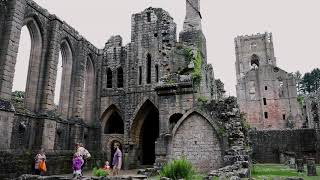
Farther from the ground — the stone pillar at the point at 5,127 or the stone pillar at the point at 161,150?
the stone pillar at the point at 5,127

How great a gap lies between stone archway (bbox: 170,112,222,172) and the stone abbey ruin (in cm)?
4

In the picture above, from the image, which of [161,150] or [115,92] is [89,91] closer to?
[115,92]

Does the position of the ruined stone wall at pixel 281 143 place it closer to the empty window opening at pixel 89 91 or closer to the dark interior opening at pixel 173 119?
the dark interior opening at pixel 173 119

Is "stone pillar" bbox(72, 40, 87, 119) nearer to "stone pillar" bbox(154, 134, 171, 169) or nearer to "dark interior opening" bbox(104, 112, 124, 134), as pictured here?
"dark interior opening" bbox(104, 112, 124, 134)

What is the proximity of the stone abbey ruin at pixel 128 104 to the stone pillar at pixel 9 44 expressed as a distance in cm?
5

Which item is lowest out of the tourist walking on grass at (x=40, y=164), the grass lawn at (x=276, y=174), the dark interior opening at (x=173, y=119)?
the grass lawn at (x=276, y=174)

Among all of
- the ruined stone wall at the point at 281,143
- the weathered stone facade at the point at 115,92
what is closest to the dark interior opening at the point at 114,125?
the weathered stone facade at the point at 115,92

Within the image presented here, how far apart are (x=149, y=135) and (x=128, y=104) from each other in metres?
3.42

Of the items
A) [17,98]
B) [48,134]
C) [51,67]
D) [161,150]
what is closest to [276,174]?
[161,150]

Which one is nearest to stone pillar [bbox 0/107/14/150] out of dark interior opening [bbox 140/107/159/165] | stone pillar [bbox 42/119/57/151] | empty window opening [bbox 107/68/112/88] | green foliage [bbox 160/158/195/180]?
stone pillar [bbox 42/119/57/151]

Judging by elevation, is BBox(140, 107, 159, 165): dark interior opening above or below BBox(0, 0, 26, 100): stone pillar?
below

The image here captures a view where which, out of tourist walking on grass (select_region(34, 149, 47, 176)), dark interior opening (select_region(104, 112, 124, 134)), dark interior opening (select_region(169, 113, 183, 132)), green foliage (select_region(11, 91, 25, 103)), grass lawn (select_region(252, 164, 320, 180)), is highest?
green foliage (select_region(11, 91, 25, 103))

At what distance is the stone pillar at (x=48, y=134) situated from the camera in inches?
623

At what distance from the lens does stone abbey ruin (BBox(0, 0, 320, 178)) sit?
12.3 meters
